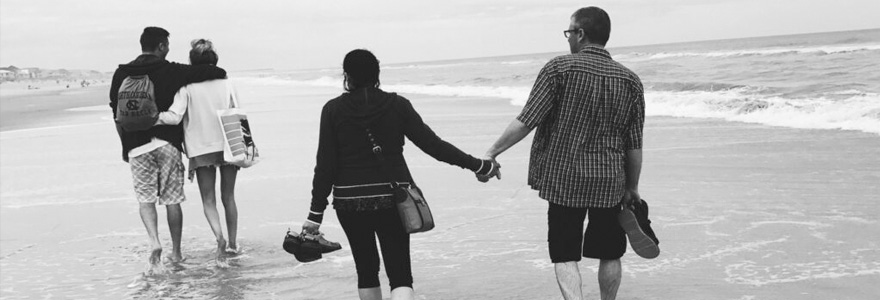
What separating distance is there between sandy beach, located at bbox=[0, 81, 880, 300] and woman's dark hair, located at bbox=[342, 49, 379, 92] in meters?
1.74

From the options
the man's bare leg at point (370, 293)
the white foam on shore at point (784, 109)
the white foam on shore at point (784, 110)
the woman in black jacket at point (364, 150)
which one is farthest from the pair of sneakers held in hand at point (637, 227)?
the white foam on shore at point (784, 109)

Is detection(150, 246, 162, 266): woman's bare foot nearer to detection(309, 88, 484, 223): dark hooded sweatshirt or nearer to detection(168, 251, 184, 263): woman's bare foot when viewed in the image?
detection(168, 251, 184, 263): woman's bare foot

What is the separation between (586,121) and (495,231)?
282 centimetres

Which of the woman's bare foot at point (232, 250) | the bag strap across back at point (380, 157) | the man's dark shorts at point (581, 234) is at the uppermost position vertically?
the bag strap across back at point (380, 157)

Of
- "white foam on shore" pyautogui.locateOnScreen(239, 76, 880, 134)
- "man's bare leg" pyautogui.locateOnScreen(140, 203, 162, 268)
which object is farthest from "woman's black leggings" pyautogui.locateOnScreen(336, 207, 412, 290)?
"white foam on shore" pyautogui.locateOnScreen(239, 76, 880, 134)

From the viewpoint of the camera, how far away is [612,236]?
4145mm

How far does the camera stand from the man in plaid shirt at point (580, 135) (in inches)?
151

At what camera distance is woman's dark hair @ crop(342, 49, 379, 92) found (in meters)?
3.65

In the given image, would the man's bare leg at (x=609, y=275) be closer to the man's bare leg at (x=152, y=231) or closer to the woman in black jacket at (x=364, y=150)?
the woman in black jacket at (x=364, y=150)

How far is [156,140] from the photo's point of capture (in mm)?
5539

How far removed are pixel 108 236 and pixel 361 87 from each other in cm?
411

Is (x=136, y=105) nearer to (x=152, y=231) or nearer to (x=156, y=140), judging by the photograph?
(x=156, y=140)

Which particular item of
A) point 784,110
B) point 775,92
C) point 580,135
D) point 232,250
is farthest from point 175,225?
point 775,92

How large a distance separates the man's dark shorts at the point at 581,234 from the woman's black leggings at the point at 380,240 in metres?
0.72
